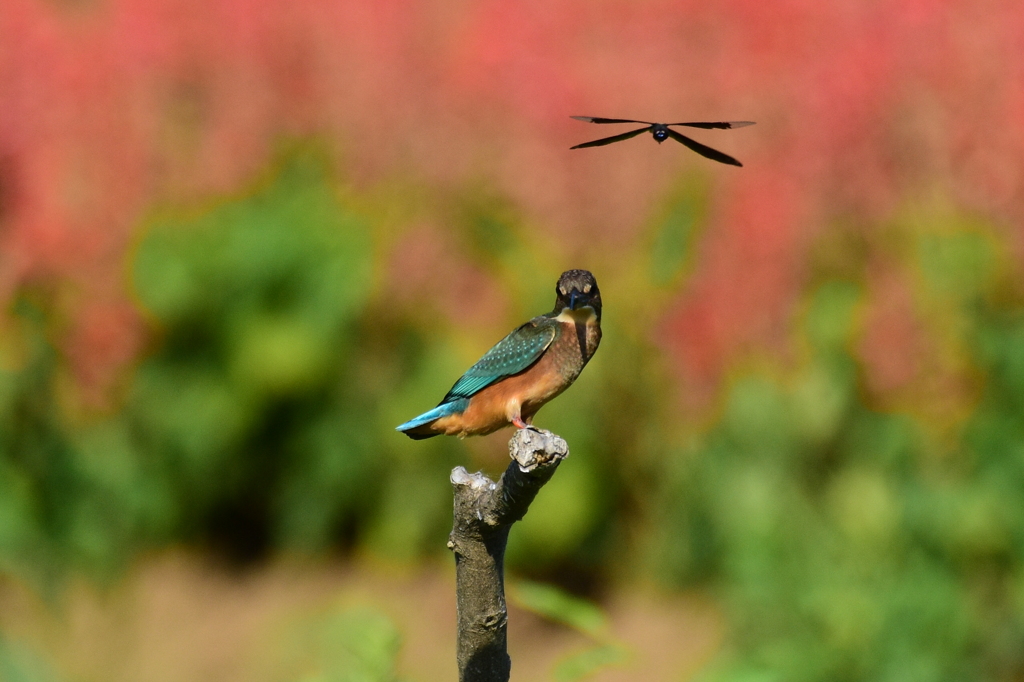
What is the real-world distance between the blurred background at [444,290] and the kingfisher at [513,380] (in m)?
2.60

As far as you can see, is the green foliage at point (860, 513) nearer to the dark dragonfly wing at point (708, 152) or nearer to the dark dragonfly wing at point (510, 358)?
the dark dragonfly wing at point (510, 358)

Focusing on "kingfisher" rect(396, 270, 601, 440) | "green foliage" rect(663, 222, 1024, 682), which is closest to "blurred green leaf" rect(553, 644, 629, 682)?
"kingfisher" rect(396, 270, 601, 440)

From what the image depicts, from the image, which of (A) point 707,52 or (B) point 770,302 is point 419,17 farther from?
(B) point 770,302

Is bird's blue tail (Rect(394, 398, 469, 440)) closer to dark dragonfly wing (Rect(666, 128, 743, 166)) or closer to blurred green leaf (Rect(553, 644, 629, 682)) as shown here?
blurred green leaf (Rect(553, 644, 629, 682))

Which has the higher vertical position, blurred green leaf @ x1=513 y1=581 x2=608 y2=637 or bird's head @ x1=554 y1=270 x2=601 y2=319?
bird's head @ x1=554 y1=270 x2=601 y2=319

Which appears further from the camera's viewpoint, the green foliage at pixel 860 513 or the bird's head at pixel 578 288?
the green foliage at pixel 860 513

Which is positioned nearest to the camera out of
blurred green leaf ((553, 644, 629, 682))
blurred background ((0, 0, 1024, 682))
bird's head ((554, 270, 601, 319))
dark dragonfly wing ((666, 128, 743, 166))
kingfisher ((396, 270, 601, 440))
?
dark dragonfly wing ((666, 128, 743, 166))

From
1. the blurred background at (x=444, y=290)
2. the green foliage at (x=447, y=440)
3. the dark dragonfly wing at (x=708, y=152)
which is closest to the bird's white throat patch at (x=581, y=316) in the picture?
the dark dragonfly wing at (x=708, y=152)

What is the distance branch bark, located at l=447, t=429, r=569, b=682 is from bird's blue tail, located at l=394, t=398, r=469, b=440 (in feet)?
0.63

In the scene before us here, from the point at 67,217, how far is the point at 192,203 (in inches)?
20.3

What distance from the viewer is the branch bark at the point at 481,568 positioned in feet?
5.35

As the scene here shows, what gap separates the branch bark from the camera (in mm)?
1632

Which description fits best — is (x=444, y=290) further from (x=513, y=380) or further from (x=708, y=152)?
(x=708, y=152)

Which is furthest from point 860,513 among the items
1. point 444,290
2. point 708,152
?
point 708,152
